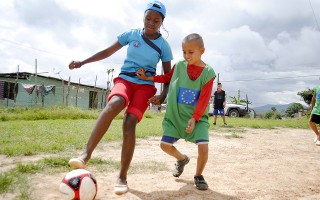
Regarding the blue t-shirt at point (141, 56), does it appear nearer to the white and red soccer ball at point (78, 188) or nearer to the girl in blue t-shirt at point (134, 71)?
the girl in blue t-shirt at point (134, 71)

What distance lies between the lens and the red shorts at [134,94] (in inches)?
122

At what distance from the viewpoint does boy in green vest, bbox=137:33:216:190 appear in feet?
10.1

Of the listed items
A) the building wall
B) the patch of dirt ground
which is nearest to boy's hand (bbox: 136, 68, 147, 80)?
the patch of dirt ground

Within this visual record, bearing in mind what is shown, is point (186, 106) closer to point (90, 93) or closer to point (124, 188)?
point (124, 188)

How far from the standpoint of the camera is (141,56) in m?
3.34

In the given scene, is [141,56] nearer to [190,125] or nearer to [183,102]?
[183,102]

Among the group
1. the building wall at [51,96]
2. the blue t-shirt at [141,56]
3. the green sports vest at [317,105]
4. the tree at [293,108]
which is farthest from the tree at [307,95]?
the blue t-shirt at [141,56]

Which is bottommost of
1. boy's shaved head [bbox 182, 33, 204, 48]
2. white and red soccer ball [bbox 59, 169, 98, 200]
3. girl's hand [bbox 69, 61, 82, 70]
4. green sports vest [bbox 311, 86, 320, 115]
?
white and red soccer ball [bbox 59, 169, 98, 200]

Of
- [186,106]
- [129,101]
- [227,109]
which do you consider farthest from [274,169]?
[227,109]

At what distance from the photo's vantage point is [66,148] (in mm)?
4953

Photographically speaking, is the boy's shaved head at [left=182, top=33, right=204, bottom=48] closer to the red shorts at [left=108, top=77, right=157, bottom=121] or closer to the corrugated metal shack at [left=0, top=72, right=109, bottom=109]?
the red shorts at [left=108, top=77, right=157, bottom=121]

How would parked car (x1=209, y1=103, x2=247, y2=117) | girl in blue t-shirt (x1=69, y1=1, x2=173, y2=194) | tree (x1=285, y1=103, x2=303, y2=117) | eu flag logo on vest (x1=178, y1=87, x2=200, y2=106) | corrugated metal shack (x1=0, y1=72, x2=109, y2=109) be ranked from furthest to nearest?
1. tree (x1=285, y1=103, x2=303, y2=117)
2. parked car (x1=209, y1=103, x2=247, y2=117)
3. corrugated metal shack (x1=0, y1=72, x2=109, y2=109)
4. eu flag logo on vest (x1=178, y1=87, x2=200, y2=106)
5. girl in blue t-shirt (x1=69, y1=1, x2=173, y2=194)

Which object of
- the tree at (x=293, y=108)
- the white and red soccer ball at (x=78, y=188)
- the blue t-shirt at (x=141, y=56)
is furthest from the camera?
the tree at (x=293, y=108)

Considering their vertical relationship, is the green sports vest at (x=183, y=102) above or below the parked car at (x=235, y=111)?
above
